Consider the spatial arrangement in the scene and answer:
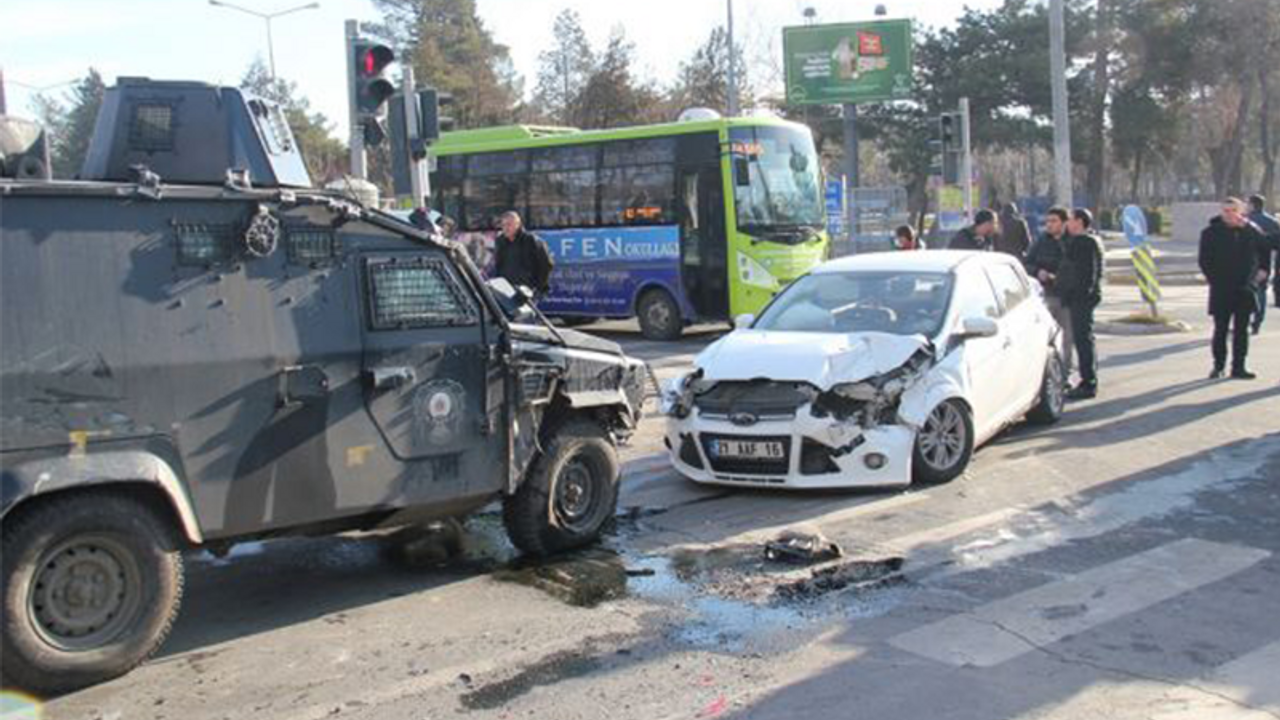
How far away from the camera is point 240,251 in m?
5.38

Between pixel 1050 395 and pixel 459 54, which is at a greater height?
pixel 459 54

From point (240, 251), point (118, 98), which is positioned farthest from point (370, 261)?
point (118, 98)

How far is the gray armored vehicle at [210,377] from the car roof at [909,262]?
366 centimetres

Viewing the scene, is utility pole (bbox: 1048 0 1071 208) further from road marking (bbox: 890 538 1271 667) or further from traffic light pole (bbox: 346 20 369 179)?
road marking (bbox: 890 538 1271 667)

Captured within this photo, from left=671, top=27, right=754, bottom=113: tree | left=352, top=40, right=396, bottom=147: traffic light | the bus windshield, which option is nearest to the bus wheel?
the bus windshield

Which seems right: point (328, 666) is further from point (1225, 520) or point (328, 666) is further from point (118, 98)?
point (1225, 520)

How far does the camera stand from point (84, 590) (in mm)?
4910

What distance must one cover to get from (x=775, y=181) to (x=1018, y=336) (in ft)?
31.0

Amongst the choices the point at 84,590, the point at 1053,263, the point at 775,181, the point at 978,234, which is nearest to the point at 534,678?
the point at 84,590

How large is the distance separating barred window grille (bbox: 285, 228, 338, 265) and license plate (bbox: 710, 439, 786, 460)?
3290mm

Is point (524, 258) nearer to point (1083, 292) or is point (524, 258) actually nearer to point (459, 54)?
point (1083, 292)

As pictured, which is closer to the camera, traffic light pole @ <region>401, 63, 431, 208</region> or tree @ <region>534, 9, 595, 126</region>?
traffic light pole @ <region>401, 63, 431, 208</region>

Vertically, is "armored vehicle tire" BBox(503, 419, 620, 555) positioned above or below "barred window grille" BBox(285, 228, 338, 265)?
below

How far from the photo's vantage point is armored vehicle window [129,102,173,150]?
5699 mm
